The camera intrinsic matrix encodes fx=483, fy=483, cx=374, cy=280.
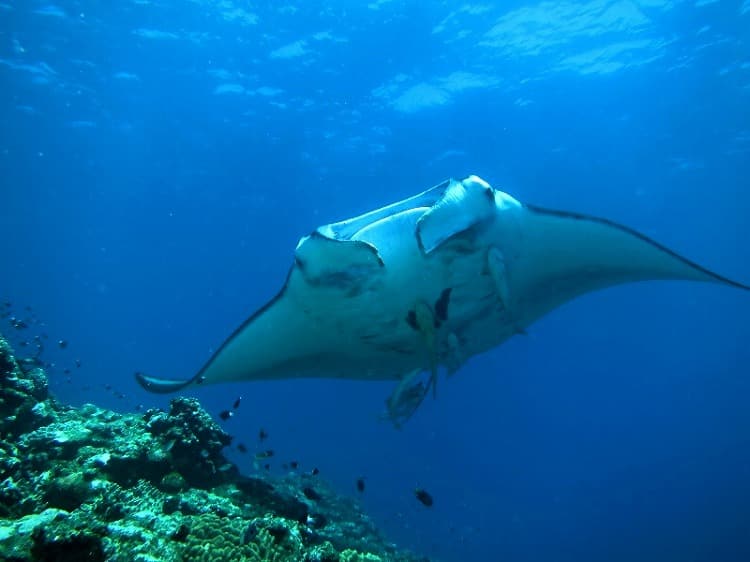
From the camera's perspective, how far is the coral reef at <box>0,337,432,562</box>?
3.43 metres

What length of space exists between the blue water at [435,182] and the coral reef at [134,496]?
10.8 m

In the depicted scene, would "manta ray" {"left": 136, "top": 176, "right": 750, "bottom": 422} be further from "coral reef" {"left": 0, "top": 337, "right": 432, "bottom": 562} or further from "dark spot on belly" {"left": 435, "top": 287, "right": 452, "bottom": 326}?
"coral reef" {"left": 0, "top": 337, "right": 432, "bottom": 562}

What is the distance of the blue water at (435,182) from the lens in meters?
19.4

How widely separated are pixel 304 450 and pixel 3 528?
203ft

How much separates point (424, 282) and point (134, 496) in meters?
3.73

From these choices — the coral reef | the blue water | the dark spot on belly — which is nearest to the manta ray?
the dark spot on belly

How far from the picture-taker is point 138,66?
22.1m

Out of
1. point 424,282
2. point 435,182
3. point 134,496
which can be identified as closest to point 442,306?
point 424,282

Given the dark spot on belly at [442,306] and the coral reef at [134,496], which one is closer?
the coral reef at [134,496]

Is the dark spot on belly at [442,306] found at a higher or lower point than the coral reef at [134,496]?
higher

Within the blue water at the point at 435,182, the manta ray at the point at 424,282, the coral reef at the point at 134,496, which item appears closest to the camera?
the coral reef at the point at 134,496

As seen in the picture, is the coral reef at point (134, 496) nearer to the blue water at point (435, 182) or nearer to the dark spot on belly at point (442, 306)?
the dark spot on belly at point (442, 306)

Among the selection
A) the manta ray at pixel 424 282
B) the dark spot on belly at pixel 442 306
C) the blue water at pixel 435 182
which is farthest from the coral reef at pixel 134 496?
the blue water at pixel 435 182

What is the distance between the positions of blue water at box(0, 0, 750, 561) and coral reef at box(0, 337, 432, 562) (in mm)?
10751
